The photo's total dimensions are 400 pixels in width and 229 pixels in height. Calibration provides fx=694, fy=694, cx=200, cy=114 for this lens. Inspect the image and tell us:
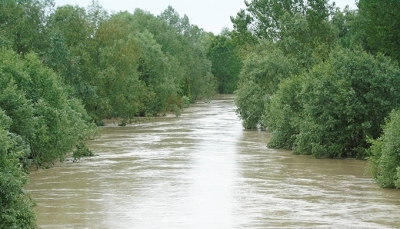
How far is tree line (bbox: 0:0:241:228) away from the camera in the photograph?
25.4m

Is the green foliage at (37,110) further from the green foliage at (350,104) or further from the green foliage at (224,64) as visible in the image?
the green foliage at (224,64)

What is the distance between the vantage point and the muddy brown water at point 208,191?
19.1 m

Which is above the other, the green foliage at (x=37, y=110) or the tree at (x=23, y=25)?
the tree at (x=23, y=25)

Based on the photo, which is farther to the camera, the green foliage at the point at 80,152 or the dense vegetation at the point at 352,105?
the green foliage at the point at 80,152

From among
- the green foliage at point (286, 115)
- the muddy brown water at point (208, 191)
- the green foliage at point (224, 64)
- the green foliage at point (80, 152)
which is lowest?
the muddy brown water at point (208, 191)

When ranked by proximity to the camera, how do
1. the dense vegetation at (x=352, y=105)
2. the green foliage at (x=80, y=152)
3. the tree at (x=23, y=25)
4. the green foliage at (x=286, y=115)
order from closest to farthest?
1. the dense vegetation at (x=352, y=105)
2. the green foliage at (x=80, y=152)
3. the green foliage at (x=286, y=115)
4. the tree at (x=23, y=25)

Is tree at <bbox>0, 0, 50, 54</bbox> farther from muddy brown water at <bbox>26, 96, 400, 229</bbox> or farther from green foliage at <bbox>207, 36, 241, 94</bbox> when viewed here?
green foliage at <bbox>207, 36, 241, 94</bbox>

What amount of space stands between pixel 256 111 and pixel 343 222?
32883mm

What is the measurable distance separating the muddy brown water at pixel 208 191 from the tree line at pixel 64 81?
178 cm

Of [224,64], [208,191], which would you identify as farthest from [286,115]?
[224,64]

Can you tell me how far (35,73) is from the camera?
32.1m

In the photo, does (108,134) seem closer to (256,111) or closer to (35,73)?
(256,111)

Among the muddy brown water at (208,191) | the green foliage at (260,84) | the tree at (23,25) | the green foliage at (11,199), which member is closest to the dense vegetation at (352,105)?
the muddy brown water at (208,191)

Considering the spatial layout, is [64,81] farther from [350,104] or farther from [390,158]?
[390,158]
